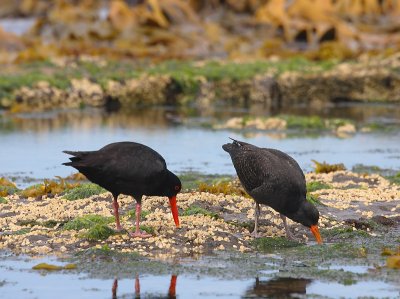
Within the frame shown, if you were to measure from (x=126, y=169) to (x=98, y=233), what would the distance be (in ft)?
2.29

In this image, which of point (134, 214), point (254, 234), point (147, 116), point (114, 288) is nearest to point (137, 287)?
point (114, 288)

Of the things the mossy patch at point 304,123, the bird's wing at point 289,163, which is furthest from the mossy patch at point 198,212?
the mossy patch at point 304,123

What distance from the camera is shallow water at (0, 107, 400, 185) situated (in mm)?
17047

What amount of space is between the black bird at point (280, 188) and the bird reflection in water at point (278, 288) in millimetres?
1516

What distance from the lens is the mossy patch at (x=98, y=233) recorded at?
9.99 m

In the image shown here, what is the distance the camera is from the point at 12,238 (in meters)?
10.1

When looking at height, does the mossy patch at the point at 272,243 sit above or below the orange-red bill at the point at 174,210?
below

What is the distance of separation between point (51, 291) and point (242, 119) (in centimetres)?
1398

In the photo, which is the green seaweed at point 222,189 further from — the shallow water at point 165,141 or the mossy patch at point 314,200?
the shallow water at point 165,141

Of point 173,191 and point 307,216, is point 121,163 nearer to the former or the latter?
point 173,191

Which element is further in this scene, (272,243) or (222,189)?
(222,189)

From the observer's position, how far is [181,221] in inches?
420

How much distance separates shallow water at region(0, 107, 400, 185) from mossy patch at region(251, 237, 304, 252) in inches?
225

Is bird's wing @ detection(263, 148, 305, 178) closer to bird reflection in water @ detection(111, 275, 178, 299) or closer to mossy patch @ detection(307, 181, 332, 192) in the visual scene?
bird reflection in water @ detection(111, 275, 178, 299)
